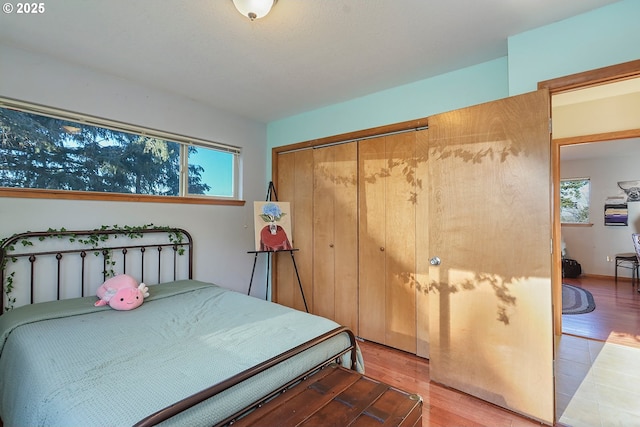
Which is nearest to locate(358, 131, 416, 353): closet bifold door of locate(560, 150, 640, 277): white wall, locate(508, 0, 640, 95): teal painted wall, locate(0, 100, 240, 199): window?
locate(508, 0, 640, 95): teal painted wall

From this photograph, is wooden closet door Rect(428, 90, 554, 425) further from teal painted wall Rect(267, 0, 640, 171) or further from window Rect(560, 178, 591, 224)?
window Rect(560, 178, 591, 224)

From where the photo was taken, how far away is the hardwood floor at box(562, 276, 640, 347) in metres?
3.22

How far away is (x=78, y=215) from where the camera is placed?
97.7 inches

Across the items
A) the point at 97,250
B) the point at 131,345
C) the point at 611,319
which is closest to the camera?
the point at 131,345

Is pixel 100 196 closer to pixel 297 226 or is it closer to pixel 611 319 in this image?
pixel 297 226

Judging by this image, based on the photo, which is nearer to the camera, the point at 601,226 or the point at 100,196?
the point at 100,196

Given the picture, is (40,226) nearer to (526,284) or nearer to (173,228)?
(173,228)

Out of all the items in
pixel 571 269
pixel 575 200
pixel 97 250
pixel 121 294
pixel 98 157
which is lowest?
pixel 571 269

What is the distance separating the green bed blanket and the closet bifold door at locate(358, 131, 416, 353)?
1.25 meters

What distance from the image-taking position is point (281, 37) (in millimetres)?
2072

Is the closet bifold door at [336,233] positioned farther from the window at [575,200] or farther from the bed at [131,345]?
the window at [575,200]

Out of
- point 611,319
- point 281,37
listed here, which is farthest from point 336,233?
point 611,319

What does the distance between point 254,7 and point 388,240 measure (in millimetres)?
2210

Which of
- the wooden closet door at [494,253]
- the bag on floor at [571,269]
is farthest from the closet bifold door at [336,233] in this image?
the bag on floor at [571,269]
